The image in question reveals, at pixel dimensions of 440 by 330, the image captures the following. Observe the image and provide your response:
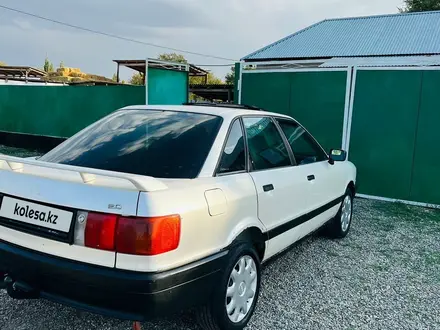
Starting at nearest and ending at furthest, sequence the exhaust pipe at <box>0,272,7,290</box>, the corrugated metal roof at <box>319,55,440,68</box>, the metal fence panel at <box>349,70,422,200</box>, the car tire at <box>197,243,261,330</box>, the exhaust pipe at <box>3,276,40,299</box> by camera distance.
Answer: the exhaust pipe at <box>3,276,40,299</box> → the exhaust pipe at <box>0,272,7,290</box> → the car tire at <box>197,243,261,330</box> → the metal fence panel at <box>349,70,422,200</box> → the corrugated metal roof at <box>319,55,440,68</box>

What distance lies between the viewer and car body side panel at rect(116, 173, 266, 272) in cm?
202

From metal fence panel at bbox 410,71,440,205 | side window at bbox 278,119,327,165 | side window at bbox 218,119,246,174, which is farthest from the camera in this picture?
metal fence panel at bbox 410,71,440,205

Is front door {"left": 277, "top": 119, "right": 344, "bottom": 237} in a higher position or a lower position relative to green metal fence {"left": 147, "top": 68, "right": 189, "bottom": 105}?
lower

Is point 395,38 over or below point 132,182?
over

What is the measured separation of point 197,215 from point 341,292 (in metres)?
1.95

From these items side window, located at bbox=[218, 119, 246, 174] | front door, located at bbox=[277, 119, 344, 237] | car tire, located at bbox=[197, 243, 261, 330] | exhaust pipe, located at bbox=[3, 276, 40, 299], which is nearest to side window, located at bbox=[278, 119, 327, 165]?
front door, located at bbox=[277, 119, 344, 237]

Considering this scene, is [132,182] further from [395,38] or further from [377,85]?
[395,38]

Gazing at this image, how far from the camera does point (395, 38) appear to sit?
15.0 m

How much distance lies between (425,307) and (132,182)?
2.76 m

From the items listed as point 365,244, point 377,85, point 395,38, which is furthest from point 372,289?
point 395,38

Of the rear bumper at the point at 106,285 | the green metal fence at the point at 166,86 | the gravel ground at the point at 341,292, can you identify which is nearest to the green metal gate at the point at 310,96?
the green metal fence at the point at 166,86

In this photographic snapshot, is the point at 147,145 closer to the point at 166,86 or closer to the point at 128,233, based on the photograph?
the point at 128,233

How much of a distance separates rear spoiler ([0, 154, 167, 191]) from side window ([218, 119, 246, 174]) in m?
0.61

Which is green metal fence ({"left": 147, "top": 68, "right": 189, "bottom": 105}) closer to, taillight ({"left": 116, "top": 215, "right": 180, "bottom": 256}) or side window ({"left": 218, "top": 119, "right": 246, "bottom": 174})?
side window ({"left": 218, "top": 119, "right": 246, "bottom": 174})
